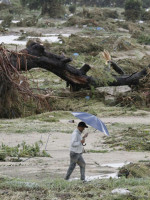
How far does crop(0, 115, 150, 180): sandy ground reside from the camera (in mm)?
7531

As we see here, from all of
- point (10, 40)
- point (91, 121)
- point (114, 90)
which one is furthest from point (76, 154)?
point (10, 40)

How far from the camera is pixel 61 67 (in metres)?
15.1

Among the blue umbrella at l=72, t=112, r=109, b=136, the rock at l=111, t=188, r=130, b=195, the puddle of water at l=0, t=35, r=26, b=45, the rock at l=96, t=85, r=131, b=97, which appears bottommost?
the puddle of water at l=0, t=35, r=26, b=45

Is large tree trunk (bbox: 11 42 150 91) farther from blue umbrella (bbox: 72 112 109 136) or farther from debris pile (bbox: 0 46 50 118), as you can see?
blue umbrella (bbox: 72 112 109 136)

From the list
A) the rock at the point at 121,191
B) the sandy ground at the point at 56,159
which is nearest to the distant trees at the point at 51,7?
the sandy ground at the point at 56,159

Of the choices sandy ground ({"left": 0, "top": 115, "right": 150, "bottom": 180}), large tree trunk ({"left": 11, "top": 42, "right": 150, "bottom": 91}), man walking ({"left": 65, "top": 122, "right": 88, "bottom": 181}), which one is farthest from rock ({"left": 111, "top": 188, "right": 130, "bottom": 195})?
large tree trunk ({"left": 11, "top": 42, "right": 150, "bottom": 91})

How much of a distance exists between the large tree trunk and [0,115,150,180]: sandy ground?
12.6 ft

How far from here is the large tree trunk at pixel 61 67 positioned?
1475cm

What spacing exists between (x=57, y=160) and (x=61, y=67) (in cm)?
675

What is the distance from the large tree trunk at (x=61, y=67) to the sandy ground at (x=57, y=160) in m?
3.85

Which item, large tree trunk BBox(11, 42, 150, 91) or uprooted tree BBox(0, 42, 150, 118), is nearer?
uprooted tree BBox(0, 42, 150, 118)

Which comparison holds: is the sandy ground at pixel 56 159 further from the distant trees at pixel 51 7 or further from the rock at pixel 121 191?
the distant trees at pixel 51 7

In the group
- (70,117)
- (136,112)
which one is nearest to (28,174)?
(70,117)

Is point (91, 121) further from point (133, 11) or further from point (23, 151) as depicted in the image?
point (133, 11)
